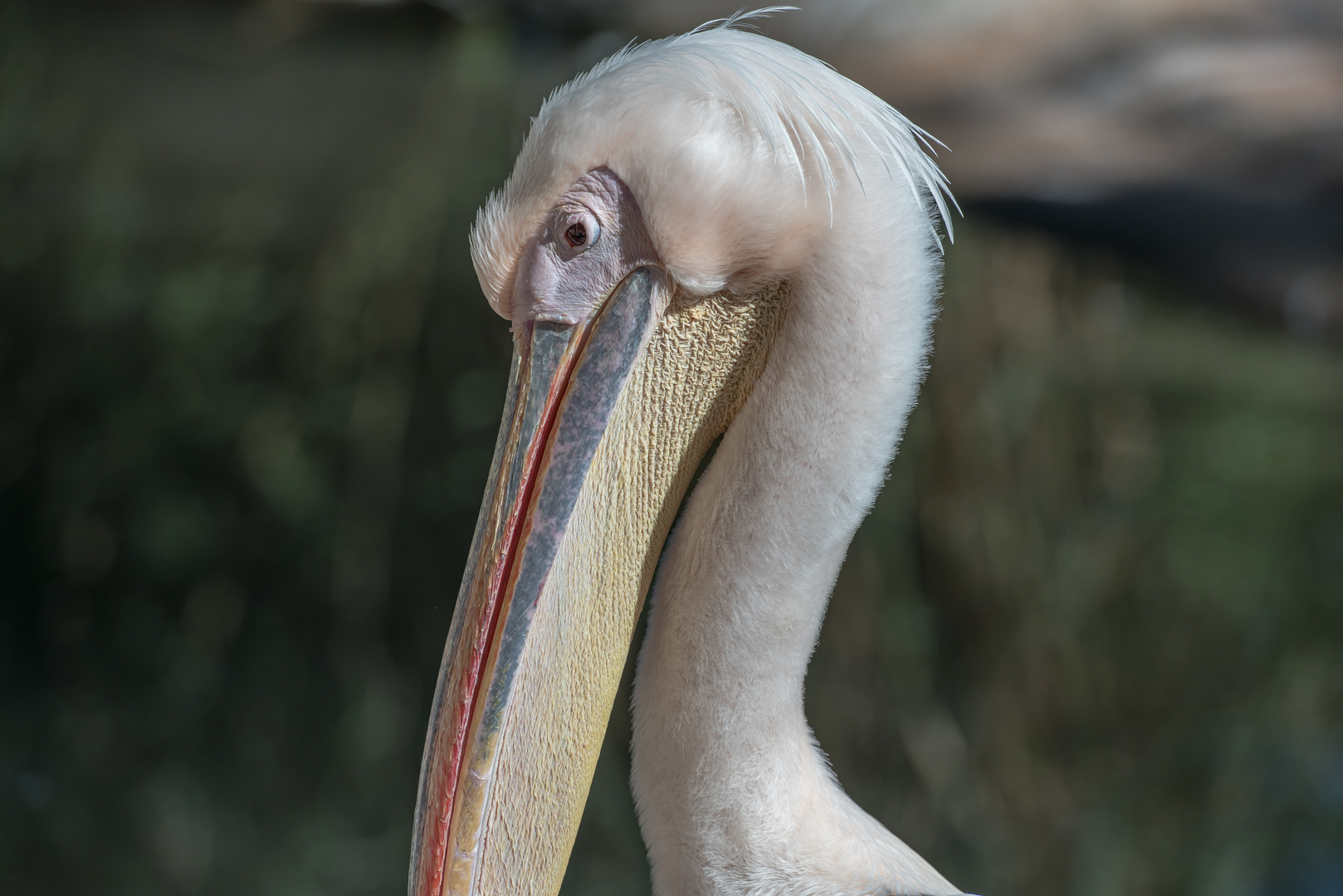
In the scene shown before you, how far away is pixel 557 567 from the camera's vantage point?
73 centimetres

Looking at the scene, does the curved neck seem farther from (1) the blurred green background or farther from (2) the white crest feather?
(1) the blurred green background

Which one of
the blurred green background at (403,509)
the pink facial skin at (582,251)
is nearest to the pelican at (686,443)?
the pink facial skin at (582,251)

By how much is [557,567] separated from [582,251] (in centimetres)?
23

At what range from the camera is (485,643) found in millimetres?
729

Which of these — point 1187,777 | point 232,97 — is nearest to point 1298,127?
point 1187,777

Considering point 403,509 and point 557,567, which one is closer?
point 557,567

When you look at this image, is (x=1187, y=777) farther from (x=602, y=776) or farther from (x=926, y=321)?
(x=926, y=321)

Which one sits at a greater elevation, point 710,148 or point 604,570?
point 710,148

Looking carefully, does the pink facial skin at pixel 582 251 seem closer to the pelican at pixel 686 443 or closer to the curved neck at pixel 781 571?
the pelican at pixel 686 443

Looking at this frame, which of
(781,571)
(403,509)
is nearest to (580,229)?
(781,571)

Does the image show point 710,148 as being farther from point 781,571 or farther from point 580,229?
point 781,571

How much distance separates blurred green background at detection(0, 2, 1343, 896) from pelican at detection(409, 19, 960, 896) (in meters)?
1.63

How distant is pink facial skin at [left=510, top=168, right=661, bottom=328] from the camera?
0.73 meters

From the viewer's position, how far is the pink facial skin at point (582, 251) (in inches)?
28.9
